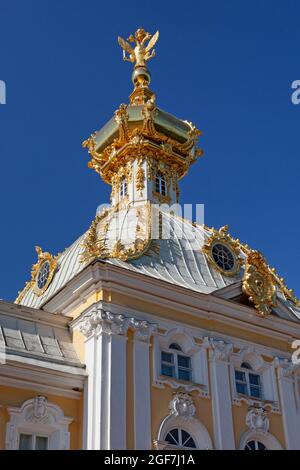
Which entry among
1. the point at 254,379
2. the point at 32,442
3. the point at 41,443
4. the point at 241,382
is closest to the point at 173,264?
the point at 241,382

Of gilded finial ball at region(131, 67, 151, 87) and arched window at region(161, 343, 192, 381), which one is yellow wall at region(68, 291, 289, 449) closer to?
arched window at region(161, 343, 192, 381)

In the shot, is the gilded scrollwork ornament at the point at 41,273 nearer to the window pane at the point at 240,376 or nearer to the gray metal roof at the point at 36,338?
the gray metal roof at the point at 36,338

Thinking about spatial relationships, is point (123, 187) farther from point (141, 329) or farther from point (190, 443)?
point (190, 443)

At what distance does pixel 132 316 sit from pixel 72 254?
4.88 m

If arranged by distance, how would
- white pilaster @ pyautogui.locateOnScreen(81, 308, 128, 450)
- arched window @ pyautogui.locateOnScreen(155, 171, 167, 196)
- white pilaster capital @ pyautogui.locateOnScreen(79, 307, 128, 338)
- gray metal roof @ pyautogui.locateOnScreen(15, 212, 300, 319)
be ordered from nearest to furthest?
white pilaster @ pyautogui.locateOnScreen(81, 308, 128, 450), white pilaster capital @ pyautogui.locateOnScreen(79, 307, 128, 338), gray metal roof @ pyautogui.locateOnScreen(15, 212, 300, 319), arched window @ pyautogui.locateOnScreen(155, 171, 167, 196)

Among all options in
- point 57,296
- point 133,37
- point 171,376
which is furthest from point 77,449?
point 133,37

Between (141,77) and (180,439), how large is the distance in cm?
1901

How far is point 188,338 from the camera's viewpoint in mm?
22500

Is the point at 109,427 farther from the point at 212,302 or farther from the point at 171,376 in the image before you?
the point at 212,302

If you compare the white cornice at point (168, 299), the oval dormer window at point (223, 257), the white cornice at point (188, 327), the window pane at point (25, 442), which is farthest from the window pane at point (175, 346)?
the window pane at point (25, 442)

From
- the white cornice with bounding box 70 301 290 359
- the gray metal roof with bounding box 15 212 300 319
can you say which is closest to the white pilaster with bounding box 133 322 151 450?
the white cornice with bounding box 70 301 290 359

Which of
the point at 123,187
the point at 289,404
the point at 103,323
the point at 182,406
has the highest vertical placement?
the point at 123,187

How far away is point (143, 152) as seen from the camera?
31359 millimetres

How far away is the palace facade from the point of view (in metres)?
19.6
